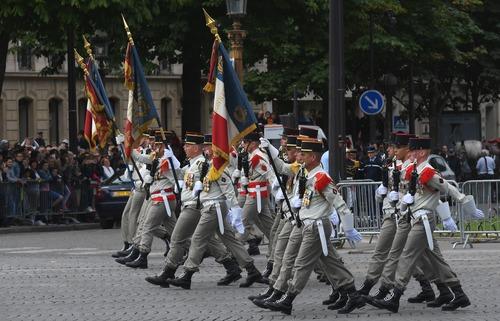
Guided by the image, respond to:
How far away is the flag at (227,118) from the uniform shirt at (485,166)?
28631mm

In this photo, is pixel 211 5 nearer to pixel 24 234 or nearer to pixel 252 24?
pixel 252 24

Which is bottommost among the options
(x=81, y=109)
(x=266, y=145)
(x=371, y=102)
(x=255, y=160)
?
(x=255, y=160)

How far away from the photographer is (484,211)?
81.7 feet

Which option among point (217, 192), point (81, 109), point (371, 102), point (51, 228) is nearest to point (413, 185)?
point (217, 192)

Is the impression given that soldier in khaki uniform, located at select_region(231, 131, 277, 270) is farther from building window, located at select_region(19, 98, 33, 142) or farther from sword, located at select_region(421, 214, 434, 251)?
building window, located at select_region(19, 98, 33, 142)

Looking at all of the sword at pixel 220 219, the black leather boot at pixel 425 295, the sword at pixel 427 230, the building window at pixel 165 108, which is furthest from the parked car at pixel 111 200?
the building window at pixel 165 108

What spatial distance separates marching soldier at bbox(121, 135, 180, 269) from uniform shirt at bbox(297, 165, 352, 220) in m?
5.26

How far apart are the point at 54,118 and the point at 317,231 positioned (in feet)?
148

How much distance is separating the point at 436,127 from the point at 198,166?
42.7m

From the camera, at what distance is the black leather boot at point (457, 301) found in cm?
1519

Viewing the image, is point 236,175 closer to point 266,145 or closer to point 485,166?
point 266,145

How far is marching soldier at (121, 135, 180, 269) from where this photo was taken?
67.1ft

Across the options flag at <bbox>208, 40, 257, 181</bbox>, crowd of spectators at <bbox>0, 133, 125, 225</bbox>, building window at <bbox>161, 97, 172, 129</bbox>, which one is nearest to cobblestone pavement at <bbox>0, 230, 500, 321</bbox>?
flag at <bbox>208, 40, 257, 181</bbox>

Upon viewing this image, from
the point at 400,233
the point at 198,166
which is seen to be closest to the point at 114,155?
the point at 198,166
